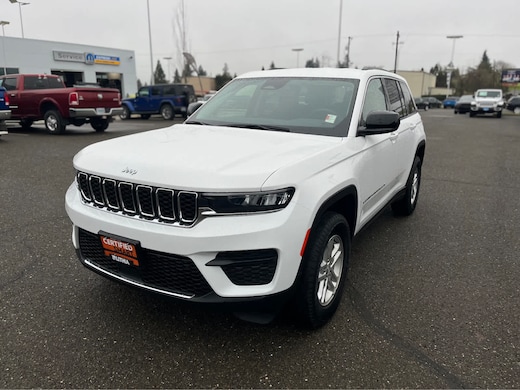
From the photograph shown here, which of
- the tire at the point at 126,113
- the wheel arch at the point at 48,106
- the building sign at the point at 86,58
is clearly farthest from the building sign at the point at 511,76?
the wheel arch at the point at 48,106

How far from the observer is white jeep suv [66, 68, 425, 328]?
2.27 metres

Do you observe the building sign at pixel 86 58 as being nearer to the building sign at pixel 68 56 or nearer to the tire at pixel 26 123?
the building sign at pixel 68 56

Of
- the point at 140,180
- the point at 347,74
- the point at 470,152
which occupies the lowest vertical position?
the point at 470,152

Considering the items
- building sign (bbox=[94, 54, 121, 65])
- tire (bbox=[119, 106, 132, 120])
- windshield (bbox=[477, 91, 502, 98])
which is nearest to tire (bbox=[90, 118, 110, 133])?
tire (bbox=[119, 106, 132, 120])

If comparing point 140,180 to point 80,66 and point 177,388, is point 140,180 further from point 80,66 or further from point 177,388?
point 80,66

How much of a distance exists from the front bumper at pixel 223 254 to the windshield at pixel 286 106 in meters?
1.22

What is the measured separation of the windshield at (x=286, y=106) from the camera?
338 centimetres

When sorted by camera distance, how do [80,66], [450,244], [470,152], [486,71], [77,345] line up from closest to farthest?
[77,345] → [450,244] → [470,152] → [80,66] → [486,71]

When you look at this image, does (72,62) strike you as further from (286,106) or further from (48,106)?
(286,106)

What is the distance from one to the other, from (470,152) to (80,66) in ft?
115

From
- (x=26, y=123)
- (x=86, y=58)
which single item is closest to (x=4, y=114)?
(x=26, y=123)

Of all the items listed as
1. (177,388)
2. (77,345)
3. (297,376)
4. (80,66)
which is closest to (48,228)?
(77,345)

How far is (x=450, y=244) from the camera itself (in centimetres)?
452

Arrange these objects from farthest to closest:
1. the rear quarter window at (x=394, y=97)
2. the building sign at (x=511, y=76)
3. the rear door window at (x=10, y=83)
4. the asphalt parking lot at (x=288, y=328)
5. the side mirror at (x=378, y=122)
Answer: the building sign at (x=511, y=76) < the rear door window at (x=10, y=83) < the rear quarter window at (x=394, y=97) < the side mirror at (x=378, y=122) < the asphalt parking lot at (x=288, y=328)
